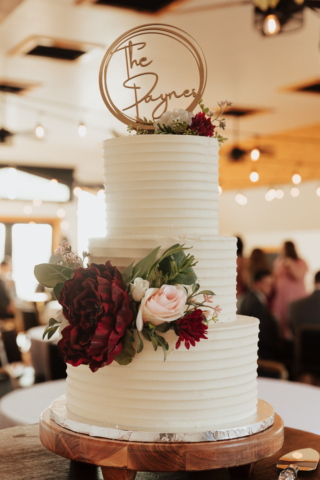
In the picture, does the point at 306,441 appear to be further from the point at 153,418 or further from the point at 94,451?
the point at 94,451

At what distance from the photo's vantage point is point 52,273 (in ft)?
4.40

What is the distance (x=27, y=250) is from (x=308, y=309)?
37.3ft

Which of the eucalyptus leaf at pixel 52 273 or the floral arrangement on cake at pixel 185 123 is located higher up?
the floral arrangement on cake at pixel 185 123

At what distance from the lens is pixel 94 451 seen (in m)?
1.22

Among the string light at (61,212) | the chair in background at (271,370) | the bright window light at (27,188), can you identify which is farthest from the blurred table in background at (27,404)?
the string light at (61,212)

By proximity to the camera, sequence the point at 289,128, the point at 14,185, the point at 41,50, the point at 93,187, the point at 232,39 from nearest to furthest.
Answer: the point at 232,39 → the point at 41,50 → the point at 289,128 → the point at 14,185 → the point at 93,187

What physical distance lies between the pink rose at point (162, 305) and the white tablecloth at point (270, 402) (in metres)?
1.10

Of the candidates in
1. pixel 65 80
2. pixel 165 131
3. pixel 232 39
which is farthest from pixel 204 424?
pixel 65 80

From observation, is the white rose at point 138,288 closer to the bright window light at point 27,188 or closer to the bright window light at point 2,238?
the bright window light at point 27,188

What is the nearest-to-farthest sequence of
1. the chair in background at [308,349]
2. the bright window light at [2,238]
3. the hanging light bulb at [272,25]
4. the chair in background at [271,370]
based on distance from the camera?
the hanging light bulb at [272,25] < the chair in background at [271,370] < the chair in background at [308,349] < the bright window light at [2,238]

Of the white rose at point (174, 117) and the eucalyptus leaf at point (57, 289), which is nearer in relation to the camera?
the eucalyptus leaf at point (57, 289)

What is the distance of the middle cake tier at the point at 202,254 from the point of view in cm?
138

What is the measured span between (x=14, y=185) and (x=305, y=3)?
12302mm

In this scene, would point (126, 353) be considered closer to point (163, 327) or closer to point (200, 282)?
point (163, 327)
